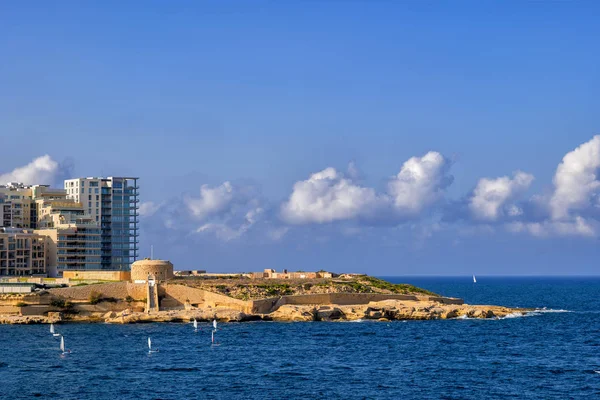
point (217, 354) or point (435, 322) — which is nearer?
point (217, 354)

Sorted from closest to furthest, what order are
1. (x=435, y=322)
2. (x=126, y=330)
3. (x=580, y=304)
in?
(x=126, y=330) < (x=435, y=322) < (x=580, y=304)

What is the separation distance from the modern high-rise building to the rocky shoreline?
59308mm

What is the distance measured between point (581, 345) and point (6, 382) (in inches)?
1926

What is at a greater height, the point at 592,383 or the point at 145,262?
the point at 145,262

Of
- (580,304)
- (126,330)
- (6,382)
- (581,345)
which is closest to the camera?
(6,382)

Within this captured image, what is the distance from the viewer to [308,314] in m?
104

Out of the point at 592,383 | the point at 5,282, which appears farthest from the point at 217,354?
the point at 5,282

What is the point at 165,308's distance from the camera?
10694 cm

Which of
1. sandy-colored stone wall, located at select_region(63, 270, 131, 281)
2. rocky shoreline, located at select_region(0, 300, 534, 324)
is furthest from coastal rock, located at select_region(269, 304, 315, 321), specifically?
sandy-colored stone wall, located at select_region(63, 270, 131, 281)

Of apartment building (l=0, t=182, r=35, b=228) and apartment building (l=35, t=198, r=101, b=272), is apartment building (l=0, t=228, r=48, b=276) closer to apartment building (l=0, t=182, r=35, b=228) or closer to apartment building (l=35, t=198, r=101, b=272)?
apartment building (l=35, t=198, r=101, b=272)

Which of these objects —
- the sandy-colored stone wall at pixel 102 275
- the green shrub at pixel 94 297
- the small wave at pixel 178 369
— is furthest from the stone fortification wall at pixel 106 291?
the small wave at pixel 178 369

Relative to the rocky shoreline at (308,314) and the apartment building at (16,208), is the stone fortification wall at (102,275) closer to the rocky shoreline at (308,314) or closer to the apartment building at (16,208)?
the rocky shoreline at (308,314)

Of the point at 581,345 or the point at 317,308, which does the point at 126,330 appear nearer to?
the point at 317,308

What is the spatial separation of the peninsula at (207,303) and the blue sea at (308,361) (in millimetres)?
3573
